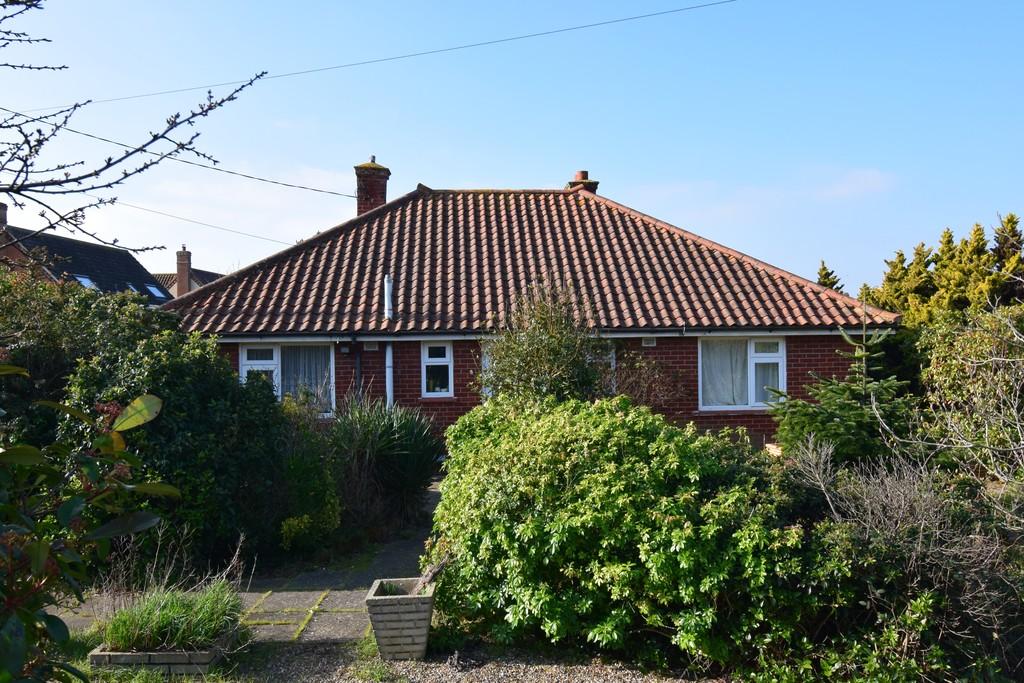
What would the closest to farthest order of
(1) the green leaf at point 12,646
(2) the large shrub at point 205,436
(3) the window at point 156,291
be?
1. (1) the green leaf at point 12,646
2. (2) the large shrub at point 205,436
3. (3) the window at point 156,291

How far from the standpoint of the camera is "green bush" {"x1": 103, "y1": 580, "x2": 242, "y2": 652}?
5336 millimetres

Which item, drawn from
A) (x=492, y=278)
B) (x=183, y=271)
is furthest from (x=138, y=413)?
(x=183, y=271)

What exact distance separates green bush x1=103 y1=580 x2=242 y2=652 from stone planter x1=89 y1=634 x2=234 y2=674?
7cm

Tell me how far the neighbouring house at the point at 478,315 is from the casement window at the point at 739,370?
0.02 metres

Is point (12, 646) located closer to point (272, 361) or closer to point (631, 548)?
point (631, 548)

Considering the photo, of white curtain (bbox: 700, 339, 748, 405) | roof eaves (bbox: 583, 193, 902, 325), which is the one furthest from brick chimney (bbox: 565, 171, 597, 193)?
white curtain (bbox: 700, 339, 748, 405)

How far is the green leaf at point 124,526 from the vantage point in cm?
218

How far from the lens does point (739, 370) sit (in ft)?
50.0

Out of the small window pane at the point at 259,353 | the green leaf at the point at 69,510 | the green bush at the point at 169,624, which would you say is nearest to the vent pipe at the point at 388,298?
the small window pane at the point at 259,353

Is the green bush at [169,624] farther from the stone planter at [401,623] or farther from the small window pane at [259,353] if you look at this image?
the small window pane at [259,353]

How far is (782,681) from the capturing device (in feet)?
16.9

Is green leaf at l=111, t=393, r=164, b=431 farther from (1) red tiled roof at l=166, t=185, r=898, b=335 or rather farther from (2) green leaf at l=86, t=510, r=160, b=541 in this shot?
(1) red tiled roof at l=166, t=185, r=898, b=335

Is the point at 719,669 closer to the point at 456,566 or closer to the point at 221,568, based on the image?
the point at 456,566

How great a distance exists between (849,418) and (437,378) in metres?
7.82
